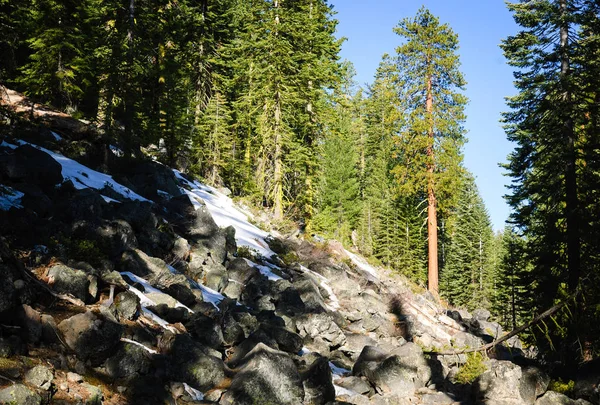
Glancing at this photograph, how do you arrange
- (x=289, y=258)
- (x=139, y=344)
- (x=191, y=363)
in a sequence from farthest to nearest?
(x=289, y=258), (x=191, y=363), (x=139, y=344)

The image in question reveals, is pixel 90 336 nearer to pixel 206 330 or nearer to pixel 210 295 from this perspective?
pixel 206 330

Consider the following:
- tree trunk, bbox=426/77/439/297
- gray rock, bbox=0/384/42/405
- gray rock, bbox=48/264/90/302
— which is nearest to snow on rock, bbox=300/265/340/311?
gray rock, bbox=48/264/90/302

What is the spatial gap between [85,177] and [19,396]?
33.2 feet

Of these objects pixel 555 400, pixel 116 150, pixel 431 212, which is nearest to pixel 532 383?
pixel 555 400

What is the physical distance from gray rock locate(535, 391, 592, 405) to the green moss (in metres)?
0.44

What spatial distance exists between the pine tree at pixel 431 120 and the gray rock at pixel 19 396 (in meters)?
24.9

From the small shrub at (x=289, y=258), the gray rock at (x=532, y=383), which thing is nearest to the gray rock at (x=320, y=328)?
the gray rock at (x=532, y=383)

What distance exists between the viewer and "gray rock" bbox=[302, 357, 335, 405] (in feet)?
29.4

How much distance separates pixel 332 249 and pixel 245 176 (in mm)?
11070

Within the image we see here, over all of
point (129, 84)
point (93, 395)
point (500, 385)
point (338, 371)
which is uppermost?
point (129, 84)

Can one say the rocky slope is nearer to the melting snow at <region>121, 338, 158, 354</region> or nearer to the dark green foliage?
the melting snow at <region>121, 338, 158, 354</region>

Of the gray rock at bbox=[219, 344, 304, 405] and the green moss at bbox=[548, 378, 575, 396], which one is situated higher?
the gray rock at bbox=[219, 344, 304, 405]

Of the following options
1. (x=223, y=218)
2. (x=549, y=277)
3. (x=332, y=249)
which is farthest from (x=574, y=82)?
(x=223, y=218)

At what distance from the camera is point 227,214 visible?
2130cm
